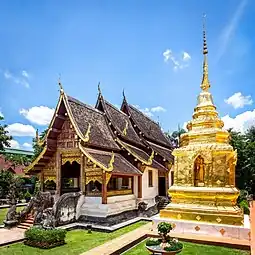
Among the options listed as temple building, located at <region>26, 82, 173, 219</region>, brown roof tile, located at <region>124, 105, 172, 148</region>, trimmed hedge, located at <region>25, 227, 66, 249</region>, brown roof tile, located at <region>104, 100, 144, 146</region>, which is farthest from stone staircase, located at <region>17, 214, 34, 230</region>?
brown roof tile, located at <region>124, 105, 172, 148</region>

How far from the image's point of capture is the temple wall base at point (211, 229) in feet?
26.2

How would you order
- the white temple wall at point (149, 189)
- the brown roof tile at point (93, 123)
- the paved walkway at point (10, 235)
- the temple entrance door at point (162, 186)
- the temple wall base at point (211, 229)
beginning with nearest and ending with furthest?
the temple wall base at point (211, 229)
the paved walkway at point (10, 235)
the brown roof tile at point (93, 123)
the white temple wall at point (149, 189)
the temple entrance door at point (162, 186)

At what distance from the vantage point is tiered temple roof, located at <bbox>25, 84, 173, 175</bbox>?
12.6 m

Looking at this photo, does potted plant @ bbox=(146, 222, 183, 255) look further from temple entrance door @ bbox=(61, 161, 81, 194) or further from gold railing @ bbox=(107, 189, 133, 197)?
temple entrance door @ bbox=(61, 161, 81, 194)

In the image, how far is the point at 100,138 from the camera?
1384 centimetres

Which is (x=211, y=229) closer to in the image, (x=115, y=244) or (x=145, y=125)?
(x=115, y=244)

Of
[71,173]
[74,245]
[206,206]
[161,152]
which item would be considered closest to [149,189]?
[161,152]

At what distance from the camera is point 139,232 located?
902 centimetres

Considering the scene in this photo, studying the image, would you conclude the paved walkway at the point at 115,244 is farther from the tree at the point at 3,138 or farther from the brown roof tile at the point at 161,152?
the tree at the point at 3,138

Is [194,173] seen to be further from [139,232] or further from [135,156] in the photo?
[135,156]

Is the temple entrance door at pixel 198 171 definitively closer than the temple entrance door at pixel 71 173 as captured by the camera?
Yes

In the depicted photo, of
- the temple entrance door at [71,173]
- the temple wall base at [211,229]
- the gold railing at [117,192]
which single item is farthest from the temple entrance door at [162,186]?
the temple wall base at [211,229]

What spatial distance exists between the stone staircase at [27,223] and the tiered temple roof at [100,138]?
93.3 inches

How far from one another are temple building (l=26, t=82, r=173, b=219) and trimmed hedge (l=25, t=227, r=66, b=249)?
10.1 ft
